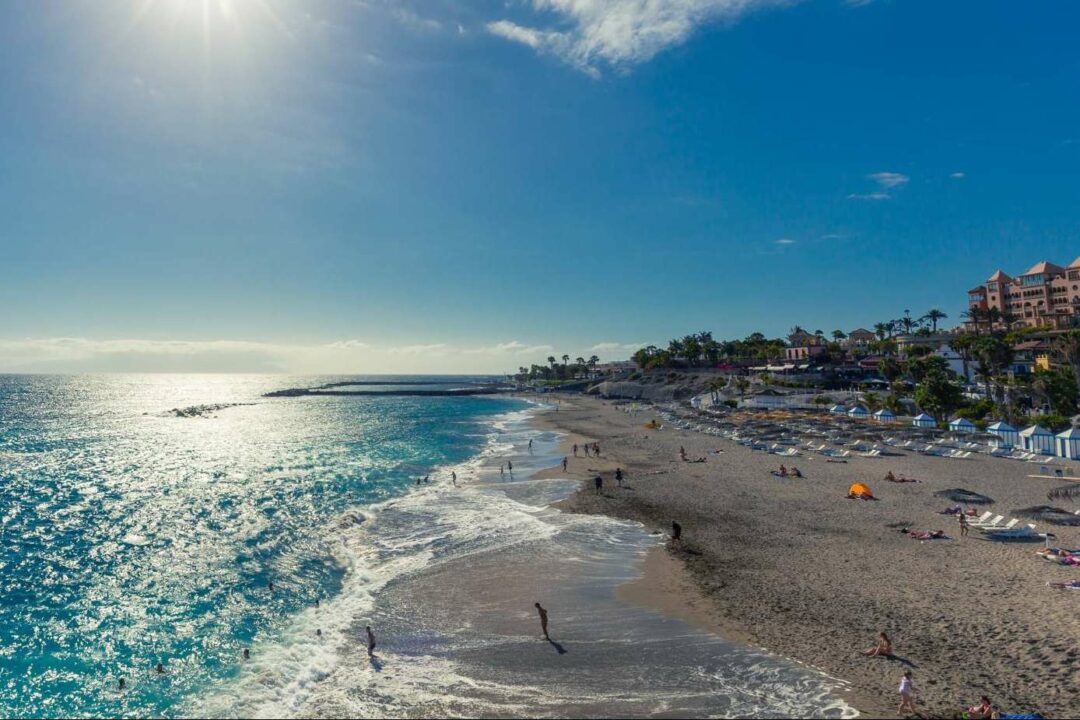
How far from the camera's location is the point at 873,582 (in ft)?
64.3

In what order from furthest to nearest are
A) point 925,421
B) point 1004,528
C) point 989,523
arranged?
point 925,421
point 989,523
point 1004,528

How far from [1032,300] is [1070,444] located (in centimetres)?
8908

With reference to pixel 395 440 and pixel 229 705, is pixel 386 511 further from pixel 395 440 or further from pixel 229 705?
pixel 395 440

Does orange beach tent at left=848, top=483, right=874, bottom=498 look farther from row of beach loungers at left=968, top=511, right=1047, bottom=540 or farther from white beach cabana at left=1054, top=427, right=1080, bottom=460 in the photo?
white beach cabana at left=1054, top=427, right=1080, bottom=460

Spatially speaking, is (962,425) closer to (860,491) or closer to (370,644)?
(860,491)

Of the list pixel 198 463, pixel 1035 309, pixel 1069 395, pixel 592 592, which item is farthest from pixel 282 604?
pixel 1035 309

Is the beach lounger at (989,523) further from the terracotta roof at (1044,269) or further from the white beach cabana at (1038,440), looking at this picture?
the terracotta roof at (1044,269)

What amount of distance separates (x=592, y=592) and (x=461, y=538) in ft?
31.3

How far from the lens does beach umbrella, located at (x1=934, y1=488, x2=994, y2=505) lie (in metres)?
28.8

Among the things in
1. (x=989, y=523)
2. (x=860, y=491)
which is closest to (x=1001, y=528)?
(x=989, y=523)

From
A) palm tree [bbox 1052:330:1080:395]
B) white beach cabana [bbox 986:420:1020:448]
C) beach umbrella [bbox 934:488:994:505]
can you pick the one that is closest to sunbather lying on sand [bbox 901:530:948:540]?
beach umbrella [bbox 934:488:994:505]

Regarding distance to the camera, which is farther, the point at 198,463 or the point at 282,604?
the point at 198,463

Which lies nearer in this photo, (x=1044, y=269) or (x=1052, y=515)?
(x=1052, y=515)

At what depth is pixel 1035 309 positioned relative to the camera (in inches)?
4117
